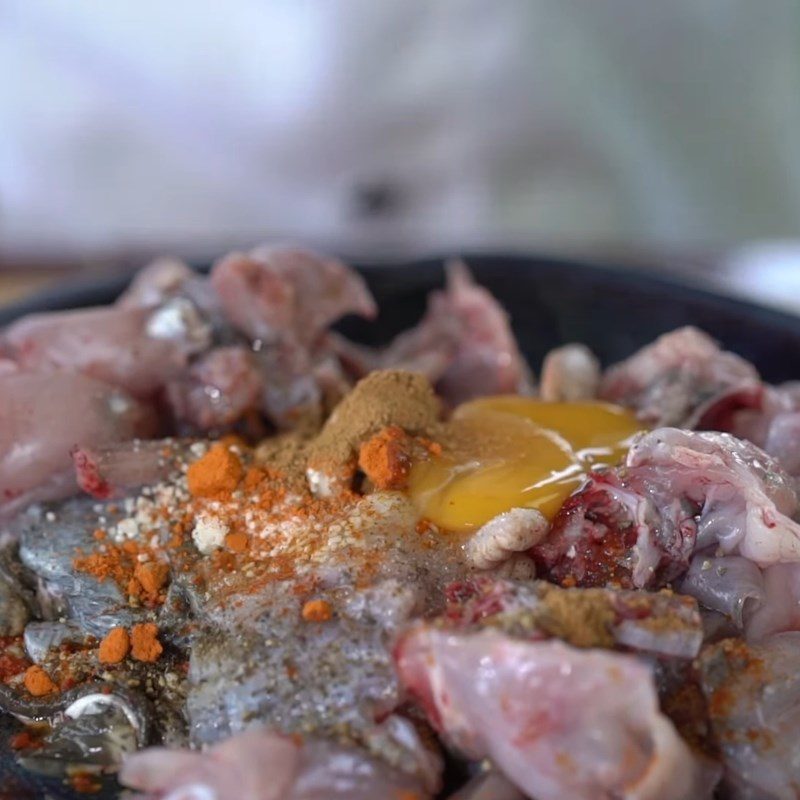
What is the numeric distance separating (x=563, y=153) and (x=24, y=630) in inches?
119

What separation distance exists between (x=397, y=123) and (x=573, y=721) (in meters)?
2.95

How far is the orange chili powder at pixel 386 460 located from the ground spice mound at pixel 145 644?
1.56ft

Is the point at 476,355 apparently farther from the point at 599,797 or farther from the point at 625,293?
the point at 599,797

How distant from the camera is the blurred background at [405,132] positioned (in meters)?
3.39

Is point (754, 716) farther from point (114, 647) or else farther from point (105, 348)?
Result: point (105, 348)

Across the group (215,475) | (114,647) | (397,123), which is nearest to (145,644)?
(114,647)

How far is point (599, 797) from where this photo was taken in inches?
47.3

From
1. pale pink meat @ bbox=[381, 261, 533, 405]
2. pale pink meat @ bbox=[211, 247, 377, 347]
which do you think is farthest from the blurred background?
pale pink meat @ bbox=[211, 247, 377, 347]

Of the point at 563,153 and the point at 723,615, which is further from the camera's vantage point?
the point at 563,153

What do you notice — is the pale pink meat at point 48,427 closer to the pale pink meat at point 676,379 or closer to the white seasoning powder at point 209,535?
the white seasoning powder at point 209,535

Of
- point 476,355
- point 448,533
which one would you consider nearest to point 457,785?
point 448,533

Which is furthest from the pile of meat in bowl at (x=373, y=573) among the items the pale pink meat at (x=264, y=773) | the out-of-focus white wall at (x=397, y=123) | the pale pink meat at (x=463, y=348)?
the out-of-focus white wall at (x=397, y=123)

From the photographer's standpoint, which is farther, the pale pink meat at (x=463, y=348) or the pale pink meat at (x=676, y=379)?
the pale pink meat at (x=463, y=348)

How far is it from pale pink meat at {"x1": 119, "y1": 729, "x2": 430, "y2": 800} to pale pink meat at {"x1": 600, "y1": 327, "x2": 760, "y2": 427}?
1.06 meters
